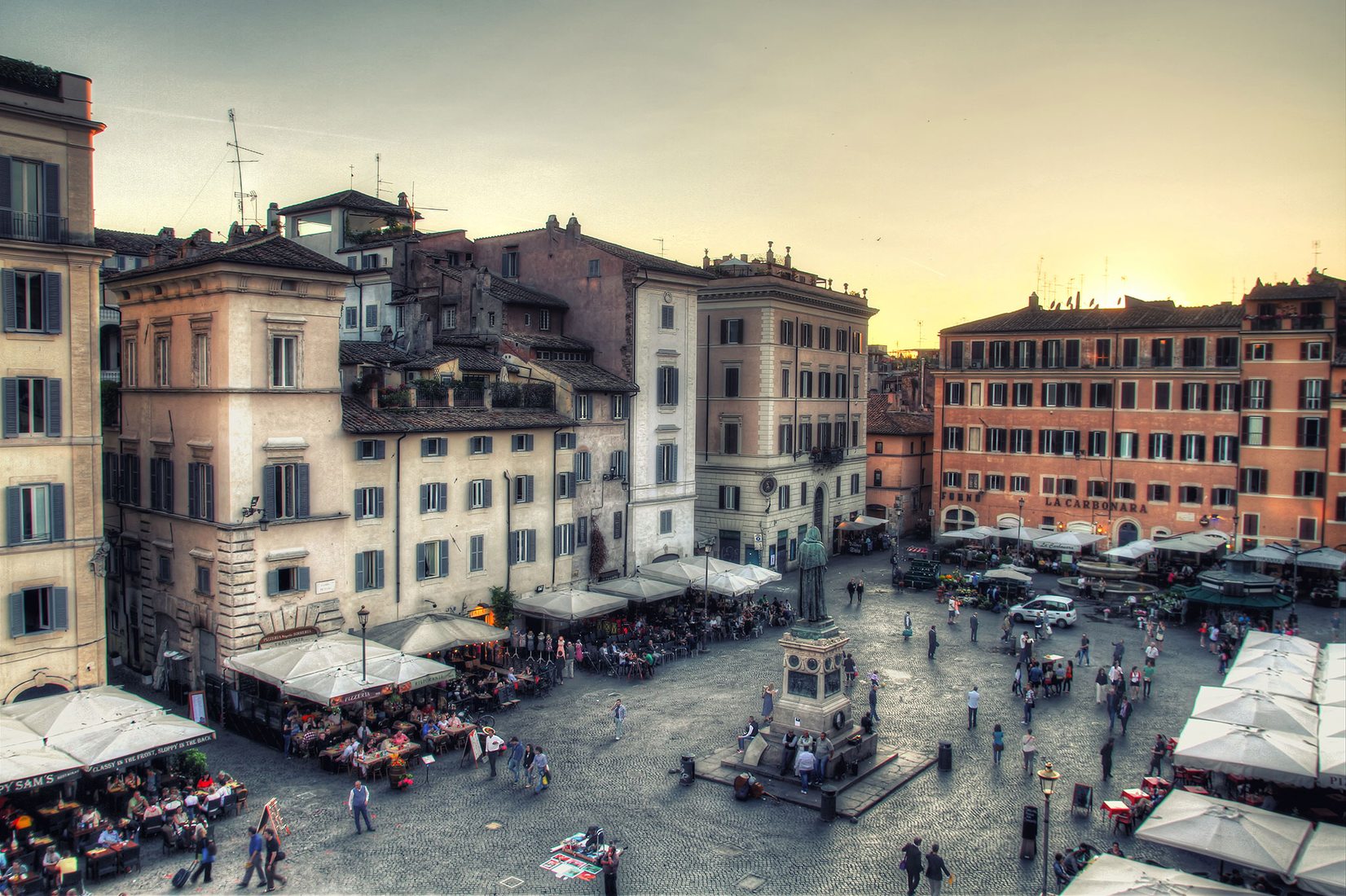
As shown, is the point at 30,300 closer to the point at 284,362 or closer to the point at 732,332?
the point at 284,362

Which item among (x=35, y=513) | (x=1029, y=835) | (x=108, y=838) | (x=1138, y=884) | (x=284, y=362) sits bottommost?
(x=1029, y=835)

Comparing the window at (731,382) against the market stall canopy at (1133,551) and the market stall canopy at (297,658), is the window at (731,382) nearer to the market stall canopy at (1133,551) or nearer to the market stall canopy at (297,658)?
the market stall canopy at (1133,551)

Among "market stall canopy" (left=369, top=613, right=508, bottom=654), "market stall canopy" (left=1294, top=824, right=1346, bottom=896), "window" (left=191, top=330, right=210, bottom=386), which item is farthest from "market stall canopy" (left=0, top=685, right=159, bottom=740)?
"market stall canopy" (left=1294, top=824, right=1346, bottom=896)

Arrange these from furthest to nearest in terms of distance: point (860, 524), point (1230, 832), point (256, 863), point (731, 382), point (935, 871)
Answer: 1. point (860, 524)
2. point (731, 382)
3. point (256, 863)
4. point (935, 871)
5. point (1230, 832)

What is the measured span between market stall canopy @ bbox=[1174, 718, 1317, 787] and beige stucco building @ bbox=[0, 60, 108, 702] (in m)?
26.2

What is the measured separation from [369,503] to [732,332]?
1021 inches

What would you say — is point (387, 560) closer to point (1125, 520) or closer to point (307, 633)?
point (307, 633)

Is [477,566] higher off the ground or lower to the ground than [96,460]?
lower

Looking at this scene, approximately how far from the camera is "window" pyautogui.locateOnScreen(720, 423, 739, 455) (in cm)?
5397

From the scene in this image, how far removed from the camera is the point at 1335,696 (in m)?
25.2

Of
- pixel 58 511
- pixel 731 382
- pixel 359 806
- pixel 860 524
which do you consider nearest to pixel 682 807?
pixel 359 806

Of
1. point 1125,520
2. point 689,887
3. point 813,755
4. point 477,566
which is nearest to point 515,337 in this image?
point 477,566

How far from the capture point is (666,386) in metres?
46.5

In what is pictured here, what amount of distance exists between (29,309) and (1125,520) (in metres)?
51.9
